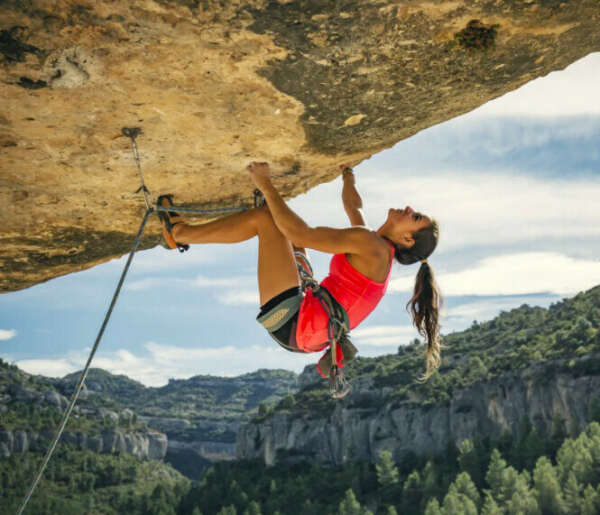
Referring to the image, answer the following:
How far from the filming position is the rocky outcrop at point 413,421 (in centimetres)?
4766

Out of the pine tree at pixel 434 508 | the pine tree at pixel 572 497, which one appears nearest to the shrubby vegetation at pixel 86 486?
the pine tree at pixel 434 508

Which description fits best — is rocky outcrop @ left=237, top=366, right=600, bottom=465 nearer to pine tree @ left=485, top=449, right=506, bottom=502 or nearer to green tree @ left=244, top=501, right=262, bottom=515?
pine tree @ left=485, top=449, right=506, bottom=502

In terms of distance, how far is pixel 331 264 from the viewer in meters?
3.52

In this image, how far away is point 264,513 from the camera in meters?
54.4

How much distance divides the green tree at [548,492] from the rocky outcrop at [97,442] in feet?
124

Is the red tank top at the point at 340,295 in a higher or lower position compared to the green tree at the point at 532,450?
higher

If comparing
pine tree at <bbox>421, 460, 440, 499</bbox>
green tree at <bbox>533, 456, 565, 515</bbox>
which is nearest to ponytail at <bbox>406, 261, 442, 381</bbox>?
green tree at <bbox>533, 456, 565, 515</bbox>

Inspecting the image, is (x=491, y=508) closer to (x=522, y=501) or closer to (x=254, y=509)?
(x=522, y=501)

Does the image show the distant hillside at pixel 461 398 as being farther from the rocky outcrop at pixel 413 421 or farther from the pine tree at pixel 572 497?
the pine tree at pixel 572 497

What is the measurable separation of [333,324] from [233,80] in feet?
4.76

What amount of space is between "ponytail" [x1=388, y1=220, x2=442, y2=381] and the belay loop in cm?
48

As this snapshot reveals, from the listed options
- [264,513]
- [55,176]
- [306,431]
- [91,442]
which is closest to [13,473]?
[91,442]

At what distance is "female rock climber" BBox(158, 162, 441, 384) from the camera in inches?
125

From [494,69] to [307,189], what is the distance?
1.96 meters
